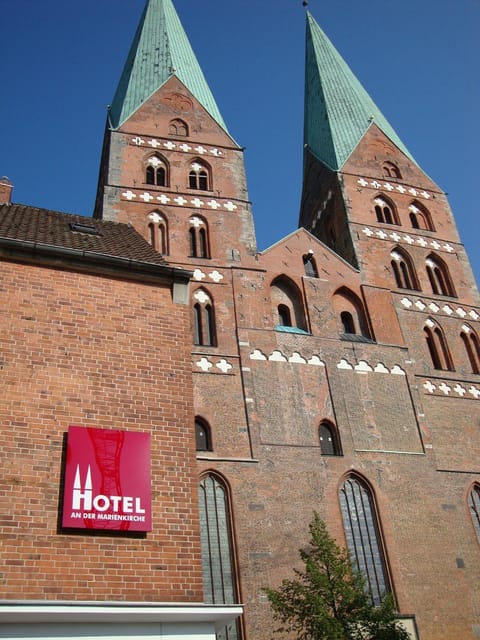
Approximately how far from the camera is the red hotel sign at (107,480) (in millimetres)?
8703

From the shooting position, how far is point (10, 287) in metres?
10.4

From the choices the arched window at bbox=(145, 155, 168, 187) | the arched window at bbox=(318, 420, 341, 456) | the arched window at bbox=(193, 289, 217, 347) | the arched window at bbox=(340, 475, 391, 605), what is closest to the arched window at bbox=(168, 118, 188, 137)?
the arched window at bbox=(145, 155, 168, 187)

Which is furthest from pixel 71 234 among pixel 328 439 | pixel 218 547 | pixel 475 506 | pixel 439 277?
pixel 439 277

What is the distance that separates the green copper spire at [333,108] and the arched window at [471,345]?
825 centimetres

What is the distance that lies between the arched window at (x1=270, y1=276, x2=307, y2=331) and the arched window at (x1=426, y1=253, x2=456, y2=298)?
5.67m

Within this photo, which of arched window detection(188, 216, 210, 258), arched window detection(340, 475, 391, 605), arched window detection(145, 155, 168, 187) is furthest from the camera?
arched window detection(145, 155, 168, 187)

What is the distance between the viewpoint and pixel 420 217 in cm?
2762

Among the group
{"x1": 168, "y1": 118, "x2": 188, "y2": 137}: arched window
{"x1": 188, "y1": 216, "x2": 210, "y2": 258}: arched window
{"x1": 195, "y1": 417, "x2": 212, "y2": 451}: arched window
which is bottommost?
{"x1": 195, "y1": 417, "x2": 212, "y2": 451}: arched window

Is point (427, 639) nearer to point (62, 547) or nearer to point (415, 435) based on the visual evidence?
point (415, 435)

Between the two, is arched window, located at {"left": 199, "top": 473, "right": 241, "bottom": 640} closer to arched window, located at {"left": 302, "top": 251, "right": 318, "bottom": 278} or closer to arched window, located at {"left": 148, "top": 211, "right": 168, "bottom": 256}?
arched window, located at {"left": 148, "top": 211, "right": 168, "bottom": 256}

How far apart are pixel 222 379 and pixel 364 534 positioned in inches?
218

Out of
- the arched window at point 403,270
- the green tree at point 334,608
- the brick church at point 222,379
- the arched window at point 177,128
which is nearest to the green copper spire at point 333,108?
the brick church at point 222,379

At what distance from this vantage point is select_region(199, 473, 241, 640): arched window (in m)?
16.0

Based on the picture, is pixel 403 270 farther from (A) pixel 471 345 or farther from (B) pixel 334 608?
(B) pixel 334 608
